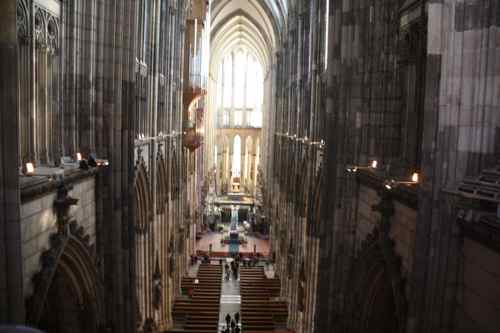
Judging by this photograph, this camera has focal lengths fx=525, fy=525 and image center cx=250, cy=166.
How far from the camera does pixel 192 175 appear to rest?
42.2 meters

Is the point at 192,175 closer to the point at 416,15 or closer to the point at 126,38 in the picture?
the point at 126,38

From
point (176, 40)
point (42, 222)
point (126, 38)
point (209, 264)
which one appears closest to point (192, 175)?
point (209, 264)

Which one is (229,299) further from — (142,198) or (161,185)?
(142,198)

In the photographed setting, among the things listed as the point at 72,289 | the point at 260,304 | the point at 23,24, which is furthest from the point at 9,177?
the point at 260,304

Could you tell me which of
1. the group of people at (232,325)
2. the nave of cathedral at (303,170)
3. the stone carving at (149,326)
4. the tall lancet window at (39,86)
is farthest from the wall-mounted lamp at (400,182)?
the group of people at (232,325)

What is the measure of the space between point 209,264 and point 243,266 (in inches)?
115

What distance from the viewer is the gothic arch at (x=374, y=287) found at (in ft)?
35.7

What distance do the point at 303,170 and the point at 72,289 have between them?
53.8 ft

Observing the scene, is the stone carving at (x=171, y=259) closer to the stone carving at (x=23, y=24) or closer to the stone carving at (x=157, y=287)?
the stone carving at (x=157, y=287)

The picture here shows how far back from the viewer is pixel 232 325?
27.1 m

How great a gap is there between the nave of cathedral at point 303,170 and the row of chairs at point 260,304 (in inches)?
6.8

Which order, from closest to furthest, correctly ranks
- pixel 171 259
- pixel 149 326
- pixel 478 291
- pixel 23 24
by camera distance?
pixel 478 291, pixel 23 24, pixel 149 326, pixel 171 259

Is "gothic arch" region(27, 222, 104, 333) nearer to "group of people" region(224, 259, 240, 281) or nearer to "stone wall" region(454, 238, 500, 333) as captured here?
"stone wall" region(454, 238, 500, 333)

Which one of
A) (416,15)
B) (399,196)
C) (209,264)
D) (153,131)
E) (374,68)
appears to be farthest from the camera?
(209,264)
